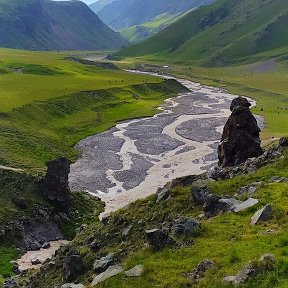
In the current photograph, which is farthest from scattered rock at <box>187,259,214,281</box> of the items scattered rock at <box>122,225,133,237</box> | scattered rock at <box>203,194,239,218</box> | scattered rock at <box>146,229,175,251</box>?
scattered rock at <box>122,225,133,237</box>

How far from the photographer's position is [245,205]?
3703cm

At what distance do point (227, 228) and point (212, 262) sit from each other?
5.60m

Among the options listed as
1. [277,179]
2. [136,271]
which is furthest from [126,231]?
[277,179]

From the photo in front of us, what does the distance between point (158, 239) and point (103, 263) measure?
4474 millimetres

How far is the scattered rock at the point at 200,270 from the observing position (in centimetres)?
2808

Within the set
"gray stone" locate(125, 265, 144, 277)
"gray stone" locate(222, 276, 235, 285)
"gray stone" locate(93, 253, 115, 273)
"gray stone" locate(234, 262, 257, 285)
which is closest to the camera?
"gray stone" locate(234, 262, 257, 285)

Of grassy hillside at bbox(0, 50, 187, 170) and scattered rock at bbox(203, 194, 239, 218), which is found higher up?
scattered rock at bbox(203, 194, 239, 218)

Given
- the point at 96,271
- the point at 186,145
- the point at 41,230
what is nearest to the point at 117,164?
the point at 186,145

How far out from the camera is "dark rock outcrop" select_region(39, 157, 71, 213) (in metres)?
73.6

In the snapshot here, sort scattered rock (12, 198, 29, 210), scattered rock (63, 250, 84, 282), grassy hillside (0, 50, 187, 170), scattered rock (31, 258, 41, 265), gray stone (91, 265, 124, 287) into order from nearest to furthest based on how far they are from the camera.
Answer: gray stone (91, 265, 124, 287), scattered rock (63, 250, 84, 282), scattered rock (31, 258, 41, 265), scattered rock (12, 198, 29, 210), grassy hillside (0, 50, 187, 170)

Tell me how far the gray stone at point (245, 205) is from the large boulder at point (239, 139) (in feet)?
75.8

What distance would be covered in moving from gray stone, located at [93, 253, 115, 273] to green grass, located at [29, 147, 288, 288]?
562mm

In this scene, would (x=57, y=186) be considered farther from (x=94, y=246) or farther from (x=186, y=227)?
(x=186, y=227)

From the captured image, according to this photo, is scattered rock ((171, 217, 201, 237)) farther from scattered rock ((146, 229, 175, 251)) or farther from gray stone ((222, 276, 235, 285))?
gray stone ((222, 276, 235, 285))
